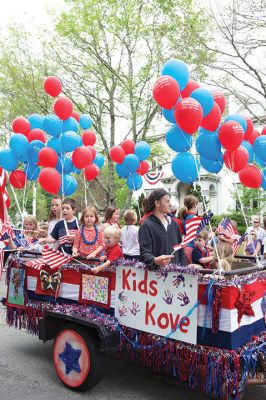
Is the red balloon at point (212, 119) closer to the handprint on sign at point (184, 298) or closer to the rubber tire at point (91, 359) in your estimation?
the handprint on sign at point (184, 298)

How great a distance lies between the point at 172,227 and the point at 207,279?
0.87 metres

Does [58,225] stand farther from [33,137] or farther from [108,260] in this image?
[33,137]

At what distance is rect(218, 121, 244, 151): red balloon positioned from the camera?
199 inches

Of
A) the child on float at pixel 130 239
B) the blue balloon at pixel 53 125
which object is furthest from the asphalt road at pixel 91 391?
the blue balloon at pixel 53 125

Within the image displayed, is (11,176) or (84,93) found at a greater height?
(84,93)

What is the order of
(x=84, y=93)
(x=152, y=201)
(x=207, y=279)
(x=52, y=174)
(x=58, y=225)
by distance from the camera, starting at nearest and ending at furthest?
(x=207, y=279), (x=152, y=201), (x=58, y=225), (x=52, y=174), (x=84, y=93)

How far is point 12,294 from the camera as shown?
4801 mm

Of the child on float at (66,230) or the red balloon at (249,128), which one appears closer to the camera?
the child on float at (66,230)

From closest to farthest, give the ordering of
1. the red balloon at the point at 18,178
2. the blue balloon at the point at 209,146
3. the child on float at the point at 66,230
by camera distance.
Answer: the child on float at the point at 66,230
the blue balloon at the point at 209,146
the red balloon at the point at 18,178

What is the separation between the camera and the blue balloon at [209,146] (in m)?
5.34

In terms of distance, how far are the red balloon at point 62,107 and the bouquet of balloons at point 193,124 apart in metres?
2.69

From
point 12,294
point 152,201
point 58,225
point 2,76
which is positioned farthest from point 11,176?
point 2,76

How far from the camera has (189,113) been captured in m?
4.59

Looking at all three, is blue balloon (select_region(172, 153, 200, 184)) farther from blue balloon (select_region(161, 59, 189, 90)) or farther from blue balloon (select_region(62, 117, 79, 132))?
blue balloon (select_region(62, 117, 79, 132))
